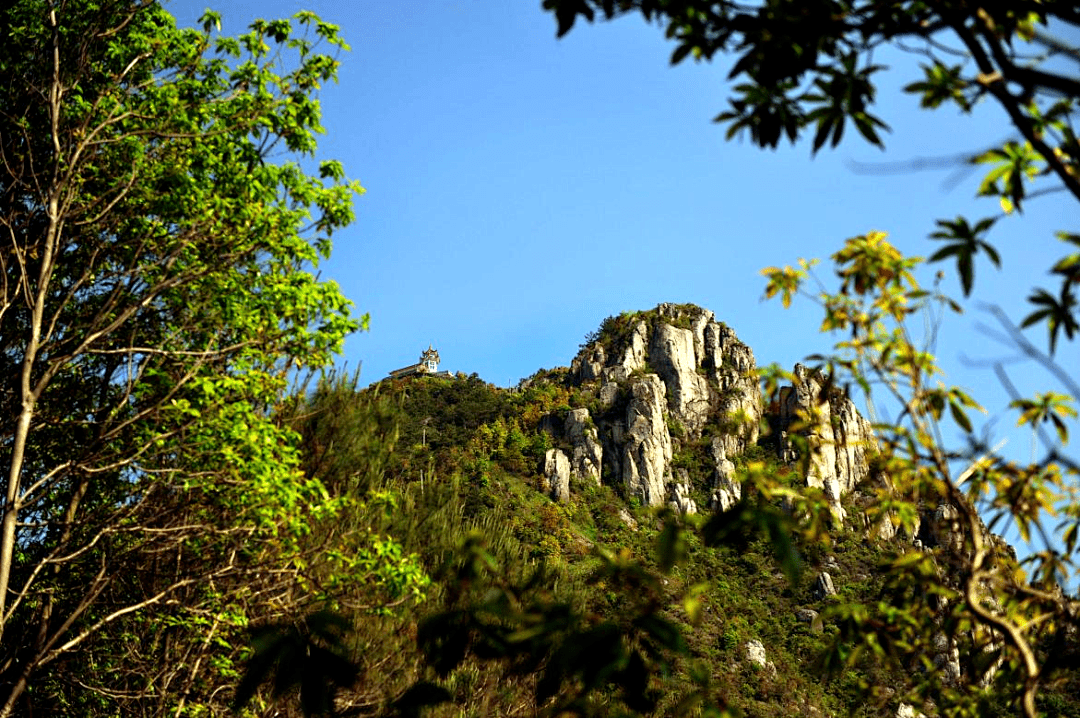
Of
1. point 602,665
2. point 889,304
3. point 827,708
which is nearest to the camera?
point 602,665

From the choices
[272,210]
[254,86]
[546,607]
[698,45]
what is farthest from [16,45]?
[546,607]

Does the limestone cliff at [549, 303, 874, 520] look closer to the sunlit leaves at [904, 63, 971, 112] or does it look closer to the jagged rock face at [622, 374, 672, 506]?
the jagged rock face at [622, 374, 672, 506]

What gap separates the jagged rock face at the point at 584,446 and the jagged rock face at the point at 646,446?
2743 mm

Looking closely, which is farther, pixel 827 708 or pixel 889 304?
pixel 827 708

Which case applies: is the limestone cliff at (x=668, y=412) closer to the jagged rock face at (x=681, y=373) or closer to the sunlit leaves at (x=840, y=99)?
the jagged rock face at (x=681, y=373)

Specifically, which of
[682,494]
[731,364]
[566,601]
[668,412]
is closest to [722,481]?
[682,494]

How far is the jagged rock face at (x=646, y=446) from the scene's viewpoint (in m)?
74.8

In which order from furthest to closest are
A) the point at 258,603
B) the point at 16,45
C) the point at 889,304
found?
the point at 16,45 < the point at 258,603 < the point at 889,304

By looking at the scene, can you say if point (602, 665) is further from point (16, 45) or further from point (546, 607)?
point (16, 45)

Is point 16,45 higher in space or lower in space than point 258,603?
higher

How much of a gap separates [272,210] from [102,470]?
3386 mm

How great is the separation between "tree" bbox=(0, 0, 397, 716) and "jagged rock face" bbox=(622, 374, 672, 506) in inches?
2554

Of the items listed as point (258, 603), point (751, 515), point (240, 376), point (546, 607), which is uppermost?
point (240, 376)

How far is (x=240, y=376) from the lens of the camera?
31.8 feet
